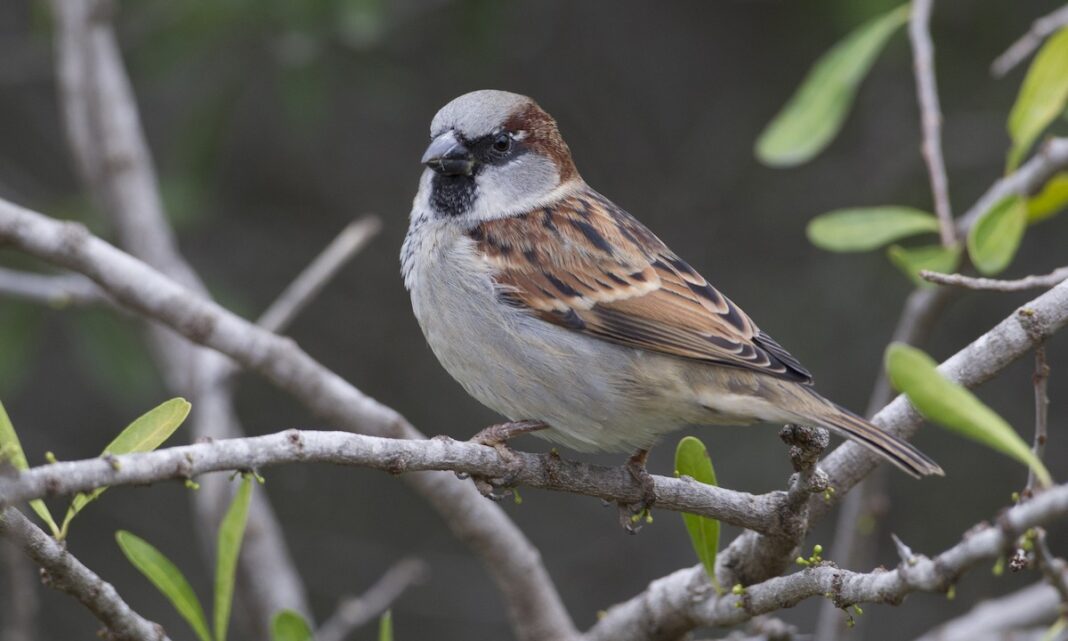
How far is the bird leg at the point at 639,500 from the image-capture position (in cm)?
263

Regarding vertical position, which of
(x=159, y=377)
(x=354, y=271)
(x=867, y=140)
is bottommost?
(x=159, y=377)

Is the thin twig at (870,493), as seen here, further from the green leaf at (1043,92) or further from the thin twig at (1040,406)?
the thin twig at (1040,406)

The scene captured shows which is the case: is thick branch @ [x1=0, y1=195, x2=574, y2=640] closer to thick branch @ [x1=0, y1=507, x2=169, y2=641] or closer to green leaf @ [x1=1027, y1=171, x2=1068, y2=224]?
thick branch @ [x1=0, y1=507, x2=169, y2=641]

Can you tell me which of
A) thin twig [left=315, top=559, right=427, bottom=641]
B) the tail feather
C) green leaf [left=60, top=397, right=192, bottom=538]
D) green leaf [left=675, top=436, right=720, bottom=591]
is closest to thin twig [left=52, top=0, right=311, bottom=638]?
thin twig [left=315, top=559, right=427, bottom=641]

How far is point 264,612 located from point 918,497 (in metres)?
3.08

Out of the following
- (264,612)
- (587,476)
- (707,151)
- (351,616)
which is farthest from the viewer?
(707,151)

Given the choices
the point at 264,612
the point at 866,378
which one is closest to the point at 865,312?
the point at 866,378

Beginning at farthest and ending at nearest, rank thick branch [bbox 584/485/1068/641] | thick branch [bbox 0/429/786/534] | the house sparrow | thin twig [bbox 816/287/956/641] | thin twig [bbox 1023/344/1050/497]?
thin twig [bbox 816/287/956/641], the house sparrow, thin twig [bbox 1023/344/1050/497], thick branch [bbox 0/429/786/534], thick branch [bbox 584/485/1068/641]

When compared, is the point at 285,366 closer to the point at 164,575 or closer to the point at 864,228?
the point at 164,575

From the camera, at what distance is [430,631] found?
6266mm

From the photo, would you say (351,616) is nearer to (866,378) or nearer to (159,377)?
(159,377)

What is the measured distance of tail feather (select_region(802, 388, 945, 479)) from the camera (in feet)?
8.06

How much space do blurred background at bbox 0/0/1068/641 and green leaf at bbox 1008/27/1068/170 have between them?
5.77ft

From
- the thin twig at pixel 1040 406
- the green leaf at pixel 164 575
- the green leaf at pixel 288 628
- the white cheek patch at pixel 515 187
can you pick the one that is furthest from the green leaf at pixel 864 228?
the green leaf at pixel 164 575
